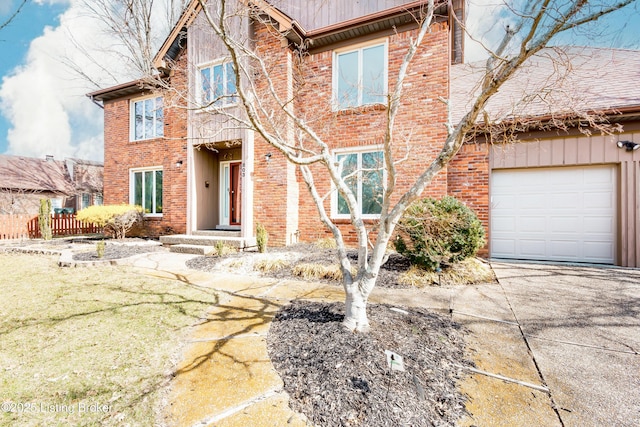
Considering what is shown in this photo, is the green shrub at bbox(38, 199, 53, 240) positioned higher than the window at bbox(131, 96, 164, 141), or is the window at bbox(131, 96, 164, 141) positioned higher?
the window at bbox(131, 96, 164, 141)

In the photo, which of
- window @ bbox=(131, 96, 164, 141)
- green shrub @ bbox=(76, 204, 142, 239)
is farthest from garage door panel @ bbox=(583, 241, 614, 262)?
window @ bbox=(131, 96, 164, 141)

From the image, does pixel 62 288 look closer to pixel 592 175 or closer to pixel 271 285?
pixel 271 285

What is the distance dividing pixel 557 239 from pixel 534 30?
6514 millimetres

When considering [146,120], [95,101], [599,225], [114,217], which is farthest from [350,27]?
[95,101]

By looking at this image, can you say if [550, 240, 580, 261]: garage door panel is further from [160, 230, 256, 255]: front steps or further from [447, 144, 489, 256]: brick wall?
[160, 230, 256, 255]: front steps

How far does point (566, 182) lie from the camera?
6.52 metres

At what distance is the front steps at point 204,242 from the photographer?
309 inches

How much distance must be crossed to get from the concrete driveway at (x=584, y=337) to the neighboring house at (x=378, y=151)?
1675 millimetres

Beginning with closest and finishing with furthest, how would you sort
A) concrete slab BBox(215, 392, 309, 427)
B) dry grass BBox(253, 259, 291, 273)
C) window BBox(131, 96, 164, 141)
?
concrete slab BBox(215, 392, 309, 427), dry grass BBox(253, 259, 291, 273), window BBox(131, 96, 164, 141)

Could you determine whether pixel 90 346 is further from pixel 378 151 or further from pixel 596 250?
pixel 596 250

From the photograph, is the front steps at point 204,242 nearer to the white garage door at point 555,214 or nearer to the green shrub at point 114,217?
the green shrub at point 114,217

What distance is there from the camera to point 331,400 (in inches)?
73.0

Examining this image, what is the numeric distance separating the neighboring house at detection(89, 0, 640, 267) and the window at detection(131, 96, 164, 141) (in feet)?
2.59

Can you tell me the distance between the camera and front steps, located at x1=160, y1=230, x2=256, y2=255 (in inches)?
309
